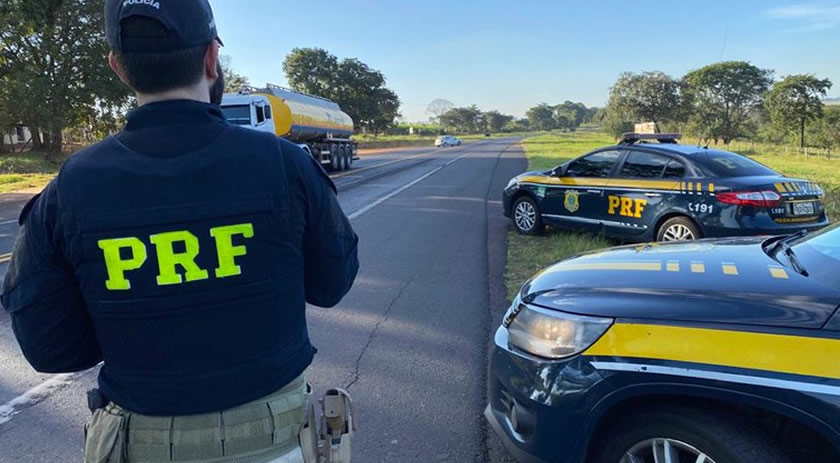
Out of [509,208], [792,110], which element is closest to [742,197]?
[509,208]

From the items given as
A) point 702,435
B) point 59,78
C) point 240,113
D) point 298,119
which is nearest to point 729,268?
point 702,435

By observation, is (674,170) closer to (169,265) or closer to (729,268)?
(729,268)

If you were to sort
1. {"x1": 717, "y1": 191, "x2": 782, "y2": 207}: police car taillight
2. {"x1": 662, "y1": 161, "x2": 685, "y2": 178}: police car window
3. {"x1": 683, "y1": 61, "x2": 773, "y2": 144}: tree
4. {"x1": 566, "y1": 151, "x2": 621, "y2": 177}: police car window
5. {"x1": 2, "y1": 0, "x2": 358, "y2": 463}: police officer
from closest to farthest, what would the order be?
{"x1": 2, "y1": 0, "x2": 358, "y2": 463}: police officer < {"x1": 717, "y1": 191, "x2": 782, "y2": 207}: police car taillight < {"x1": 662, "y1": 161, "x2": 685, "y2": 178}: police car window < {"x1": 566, "y1": 151, "x2": 621, "y2": 177}: police car window < {"x1": 683, "y1": 61, "x2": 773, "y2": 144}: tree

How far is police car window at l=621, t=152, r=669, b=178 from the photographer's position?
7238mm

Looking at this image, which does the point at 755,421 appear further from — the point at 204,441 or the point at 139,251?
the point at 139,251

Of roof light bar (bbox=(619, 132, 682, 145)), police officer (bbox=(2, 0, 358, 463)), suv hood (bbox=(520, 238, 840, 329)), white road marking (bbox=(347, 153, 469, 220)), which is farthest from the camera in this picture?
white road marking (bbox=(347, 153, 469, 220))

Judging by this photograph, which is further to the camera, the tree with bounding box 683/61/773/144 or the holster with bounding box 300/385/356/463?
the tree with bounding box 683/61/773/144

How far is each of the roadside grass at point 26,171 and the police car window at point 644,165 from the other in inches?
625

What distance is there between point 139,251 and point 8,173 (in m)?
26.5

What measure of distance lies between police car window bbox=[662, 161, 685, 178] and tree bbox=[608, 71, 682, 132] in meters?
54.6

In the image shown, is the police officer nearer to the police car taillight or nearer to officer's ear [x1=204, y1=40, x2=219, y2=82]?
officer's ear [x1=204, y1=40, x2=219, y2=82]

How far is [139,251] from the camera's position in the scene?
1.25 m

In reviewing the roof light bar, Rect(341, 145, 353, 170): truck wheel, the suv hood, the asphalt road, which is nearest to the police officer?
the suv hood

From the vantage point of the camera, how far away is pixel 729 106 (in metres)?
64.9
